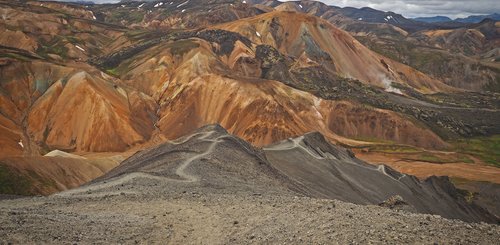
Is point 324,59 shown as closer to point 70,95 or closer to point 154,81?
point 154,81

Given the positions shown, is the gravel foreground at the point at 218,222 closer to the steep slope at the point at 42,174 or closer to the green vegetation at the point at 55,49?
Answer: the steep slope at the point at 42,174

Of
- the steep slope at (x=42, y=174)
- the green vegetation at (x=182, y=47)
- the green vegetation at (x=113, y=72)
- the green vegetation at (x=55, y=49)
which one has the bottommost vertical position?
the steep slope at (x=42, y=174)

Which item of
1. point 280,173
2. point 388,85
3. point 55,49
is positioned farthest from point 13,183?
point 388,85

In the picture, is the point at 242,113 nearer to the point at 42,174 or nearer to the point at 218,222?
the point at 42,174

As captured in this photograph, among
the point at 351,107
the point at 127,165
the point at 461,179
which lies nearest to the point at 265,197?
the point at 127,165

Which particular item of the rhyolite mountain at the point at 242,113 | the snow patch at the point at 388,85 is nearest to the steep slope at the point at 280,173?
the rhyolite mountain at the point at 242,113

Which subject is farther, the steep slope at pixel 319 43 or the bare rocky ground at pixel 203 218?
the steep slope at pixel 319 43
